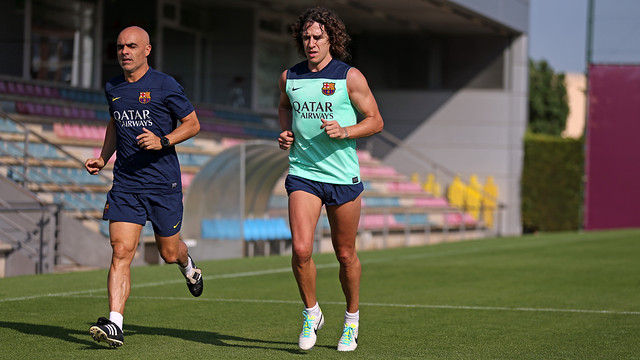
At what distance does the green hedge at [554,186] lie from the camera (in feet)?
108

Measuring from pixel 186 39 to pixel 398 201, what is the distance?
23.3 feet

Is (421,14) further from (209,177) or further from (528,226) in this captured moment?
(209,177)

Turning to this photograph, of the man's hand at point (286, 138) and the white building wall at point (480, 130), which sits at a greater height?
the white building wall at point (480, 130)

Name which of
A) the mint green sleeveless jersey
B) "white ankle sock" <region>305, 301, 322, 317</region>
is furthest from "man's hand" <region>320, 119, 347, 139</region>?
"white ankle sock" <region>305, 301, 322, 317</region>

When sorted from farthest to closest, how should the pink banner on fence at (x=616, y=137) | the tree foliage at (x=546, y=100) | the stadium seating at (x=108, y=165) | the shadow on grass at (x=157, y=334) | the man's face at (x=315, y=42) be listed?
1. the tree foliage at (x=546, y=100)
2. the pink banner on fence at (x=616, y=137)
3. the stadium seating at (x=108, y=165)
4. the shadow on grass at (x=157, y=334)
5. the man's face at (x=315, y=42)

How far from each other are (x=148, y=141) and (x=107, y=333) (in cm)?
120

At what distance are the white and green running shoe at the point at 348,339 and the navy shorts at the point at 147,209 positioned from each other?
135 cm

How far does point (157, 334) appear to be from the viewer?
23.6 feet

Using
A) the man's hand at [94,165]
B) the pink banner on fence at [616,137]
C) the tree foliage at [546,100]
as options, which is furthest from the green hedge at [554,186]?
the tree foliage at [546,100]

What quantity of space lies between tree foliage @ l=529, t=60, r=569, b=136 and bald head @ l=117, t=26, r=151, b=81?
55288 millimetres

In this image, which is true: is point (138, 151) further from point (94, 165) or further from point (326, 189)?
point (326, 189)

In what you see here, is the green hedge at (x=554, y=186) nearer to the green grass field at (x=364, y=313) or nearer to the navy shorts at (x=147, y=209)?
the green grass field at (x=364, y=313)

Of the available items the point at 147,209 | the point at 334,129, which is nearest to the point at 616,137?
the point at 147,209

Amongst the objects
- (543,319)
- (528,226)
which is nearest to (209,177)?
(543,319)
